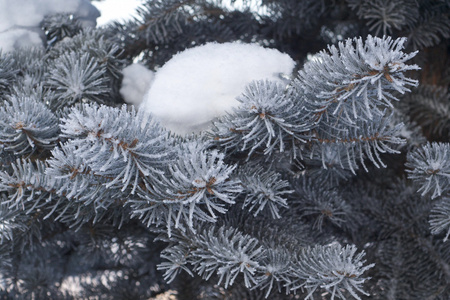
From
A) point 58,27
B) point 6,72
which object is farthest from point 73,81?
point 58,27

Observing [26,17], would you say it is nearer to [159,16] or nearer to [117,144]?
[159,16]

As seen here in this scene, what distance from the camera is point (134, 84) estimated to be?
2.31ft

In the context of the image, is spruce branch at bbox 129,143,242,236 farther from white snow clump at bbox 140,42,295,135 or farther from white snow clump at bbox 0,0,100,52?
white snow clump at bbox 0,0,100,52

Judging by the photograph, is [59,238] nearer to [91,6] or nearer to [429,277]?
[91,6]

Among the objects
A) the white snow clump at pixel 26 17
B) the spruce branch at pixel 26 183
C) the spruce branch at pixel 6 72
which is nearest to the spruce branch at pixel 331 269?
the spruce branch at pixel 26 183

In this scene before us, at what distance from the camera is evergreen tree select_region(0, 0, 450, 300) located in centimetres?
43

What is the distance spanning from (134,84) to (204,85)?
0.16m

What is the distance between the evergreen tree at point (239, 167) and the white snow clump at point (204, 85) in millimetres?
26

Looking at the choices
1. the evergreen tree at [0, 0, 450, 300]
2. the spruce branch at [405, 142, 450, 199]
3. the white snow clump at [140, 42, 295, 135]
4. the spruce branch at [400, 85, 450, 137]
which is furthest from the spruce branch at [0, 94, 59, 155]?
the spruce branch at [400, 85, 450, 137]

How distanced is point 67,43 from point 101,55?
0.22 ft

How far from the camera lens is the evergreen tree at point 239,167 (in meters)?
0.43

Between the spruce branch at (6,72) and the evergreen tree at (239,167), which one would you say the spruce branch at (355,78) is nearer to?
the evergreen tree at (239,167)

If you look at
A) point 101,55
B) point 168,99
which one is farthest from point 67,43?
point 168,99

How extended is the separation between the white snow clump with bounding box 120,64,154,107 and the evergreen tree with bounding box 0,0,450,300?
0.06 feet
